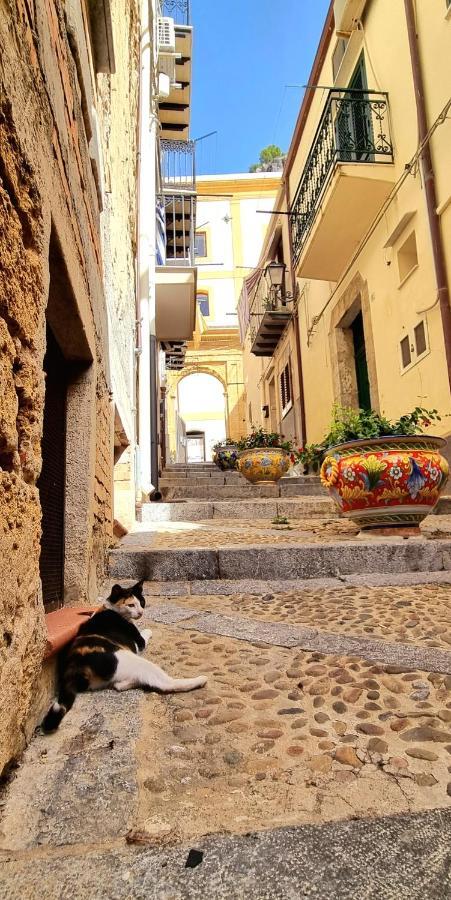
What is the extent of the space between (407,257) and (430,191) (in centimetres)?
105

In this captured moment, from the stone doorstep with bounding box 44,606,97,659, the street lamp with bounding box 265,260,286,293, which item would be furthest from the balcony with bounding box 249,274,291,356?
the stone doorstep with bounding box 44,606,97,659

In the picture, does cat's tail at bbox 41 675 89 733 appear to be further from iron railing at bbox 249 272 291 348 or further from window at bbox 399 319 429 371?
iron railing at bbox 249 272 291 348

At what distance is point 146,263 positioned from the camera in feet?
25.0

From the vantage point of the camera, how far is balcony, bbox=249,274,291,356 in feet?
41.9

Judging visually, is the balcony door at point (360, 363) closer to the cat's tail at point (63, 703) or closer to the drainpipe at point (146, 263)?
the drainpipe at point (146, 263)

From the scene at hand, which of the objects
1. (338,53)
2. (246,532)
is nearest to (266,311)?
(338,53)

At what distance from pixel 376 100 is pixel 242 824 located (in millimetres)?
8835

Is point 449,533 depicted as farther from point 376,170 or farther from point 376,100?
point 376,100

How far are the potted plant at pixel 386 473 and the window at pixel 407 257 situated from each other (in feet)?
13.3

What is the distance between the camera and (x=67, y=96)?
2113 millimetres

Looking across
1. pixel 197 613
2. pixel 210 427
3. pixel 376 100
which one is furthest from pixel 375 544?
pixel 210 427

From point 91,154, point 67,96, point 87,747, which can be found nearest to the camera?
point 87,747

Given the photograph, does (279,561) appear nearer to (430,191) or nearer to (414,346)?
(414,346)

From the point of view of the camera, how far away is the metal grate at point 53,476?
2219mm
